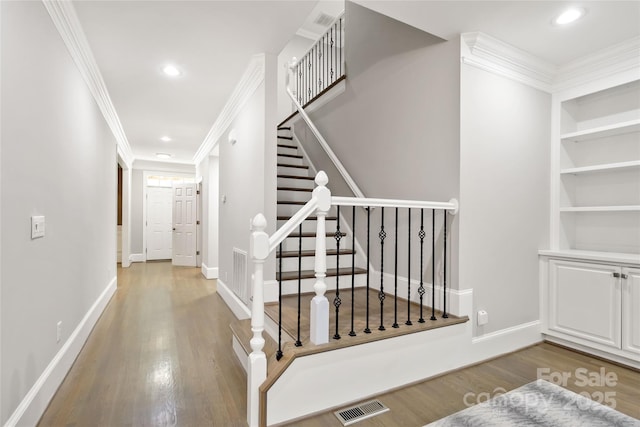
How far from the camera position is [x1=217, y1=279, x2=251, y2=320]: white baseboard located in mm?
3268

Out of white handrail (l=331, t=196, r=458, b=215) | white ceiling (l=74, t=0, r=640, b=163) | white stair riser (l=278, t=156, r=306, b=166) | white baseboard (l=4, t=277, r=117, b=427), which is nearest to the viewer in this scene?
white baseboard (l=4, t=277, r=117, b=427)

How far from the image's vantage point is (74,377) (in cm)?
223

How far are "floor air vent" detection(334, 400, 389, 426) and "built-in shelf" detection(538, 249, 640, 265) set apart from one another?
1.99m

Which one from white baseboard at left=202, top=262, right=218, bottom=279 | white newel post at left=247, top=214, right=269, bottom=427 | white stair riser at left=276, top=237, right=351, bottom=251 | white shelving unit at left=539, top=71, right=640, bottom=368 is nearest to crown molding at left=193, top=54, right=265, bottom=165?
white stair riser at left=276, top=237, right=351, bottom=251

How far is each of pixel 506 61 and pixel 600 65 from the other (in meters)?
0.78

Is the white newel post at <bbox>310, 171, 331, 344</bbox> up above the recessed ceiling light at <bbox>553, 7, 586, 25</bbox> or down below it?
below

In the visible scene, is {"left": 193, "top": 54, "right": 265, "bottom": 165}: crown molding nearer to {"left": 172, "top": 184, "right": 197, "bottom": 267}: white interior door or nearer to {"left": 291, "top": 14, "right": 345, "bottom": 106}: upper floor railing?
{"left": 291, "top": 14, "right": 345, "bottom": 106}: upper floor railing

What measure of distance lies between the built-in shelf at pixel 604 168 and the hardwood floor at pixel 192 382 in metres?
1.51

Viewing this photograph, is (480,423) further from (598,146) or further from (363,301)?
(598,146)

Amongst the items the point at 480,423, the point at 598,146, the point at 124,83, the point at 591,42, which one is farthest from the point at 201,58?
the point at 598,146

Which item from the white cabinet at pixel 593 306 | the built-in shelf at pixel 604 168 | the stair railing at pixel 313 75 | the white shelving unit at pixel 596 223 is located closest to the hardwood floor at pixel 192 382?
the white cabinet at pixel 593 306

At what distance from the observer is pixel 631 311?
2350 mm

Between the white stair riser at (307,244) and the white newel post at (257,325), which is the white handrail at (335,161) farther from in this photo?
the white newel post at (257,325)

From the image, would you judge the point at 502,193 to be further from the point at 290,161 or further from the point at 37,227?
the point at 37,227
